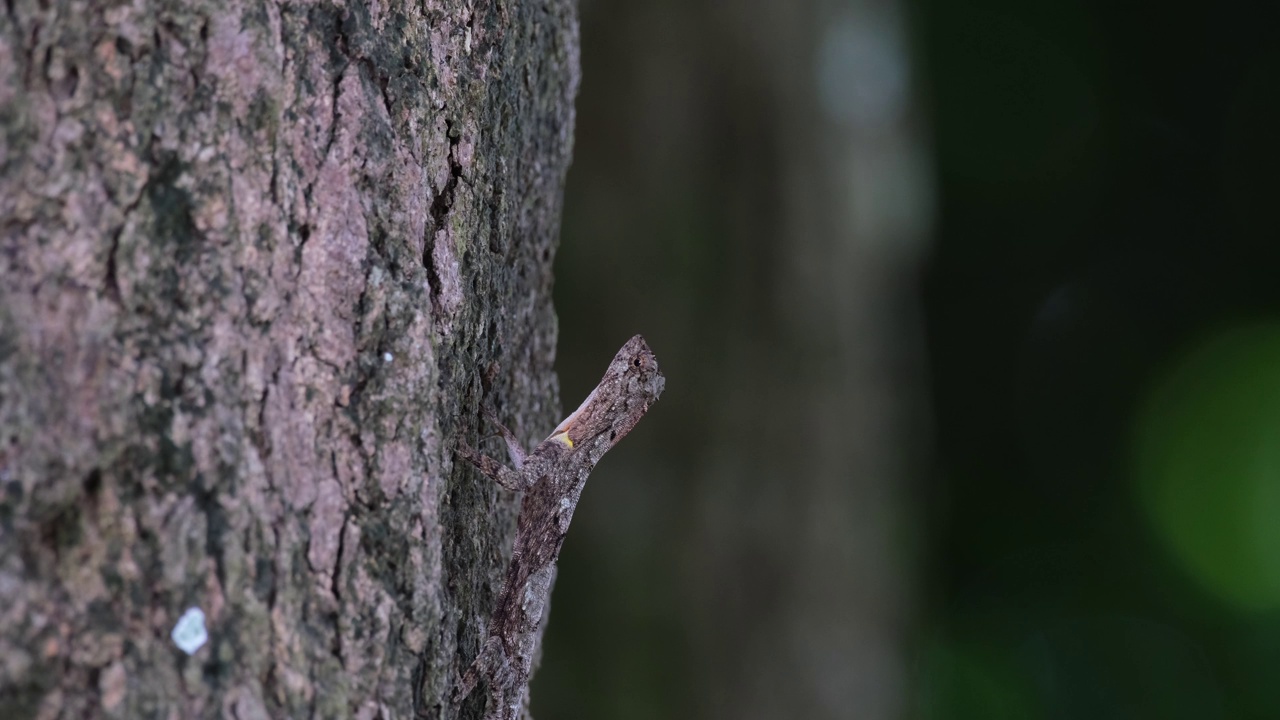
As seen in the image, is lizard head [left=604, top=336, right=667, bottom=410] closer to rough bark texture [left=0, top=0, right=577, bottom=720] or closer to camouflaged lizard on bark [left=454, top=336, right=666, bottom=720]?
camouflaged lizard on bark [left=454, top=336, right=666, bottom=720]

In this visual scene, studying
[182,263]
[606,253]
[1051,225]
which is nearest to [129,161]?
[182,263]

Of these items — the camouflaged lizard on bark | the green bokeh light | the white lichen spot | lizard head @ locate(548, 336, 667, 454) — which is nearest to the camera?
the white lichen spot

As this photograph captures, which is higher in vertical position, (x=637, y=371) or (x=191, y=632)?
(x=637, y=371)

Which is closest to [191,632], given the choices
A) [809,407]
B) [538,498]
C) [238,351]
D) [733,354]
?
[238,351]

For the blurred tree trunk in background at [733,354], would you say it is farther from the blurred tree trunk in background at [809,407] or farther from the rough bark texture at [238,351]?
the rough bark texture at [238,351]

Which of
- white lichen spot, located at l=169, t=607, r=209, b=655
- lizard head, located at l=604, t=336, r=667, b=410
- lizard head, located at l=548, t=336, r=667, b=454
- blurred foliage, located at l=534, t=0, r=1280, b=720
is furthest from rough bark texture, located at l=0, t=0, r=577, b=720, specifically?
blurred foliage, located at l=534, t=0, r=1280, b=720

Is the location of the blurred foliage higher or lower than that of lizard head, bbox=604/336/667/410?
higher

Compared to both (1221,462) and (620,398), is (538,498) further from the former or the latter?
(1221,462)

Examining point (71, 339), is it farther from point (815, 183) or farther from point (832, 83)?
Answer: point (832, 83)
